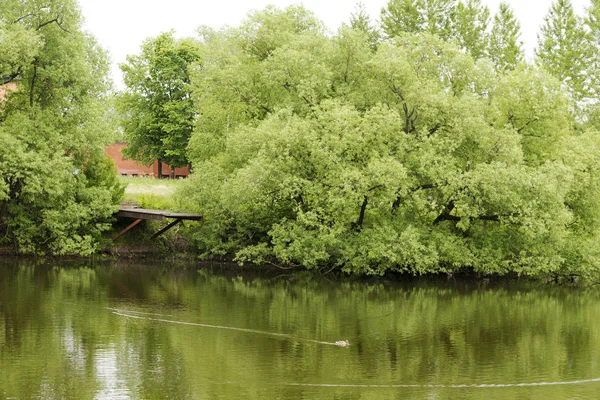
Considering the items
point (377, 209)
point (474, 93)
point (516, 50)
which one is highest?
point (516, 50)

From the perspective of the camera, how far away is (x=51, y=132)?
40.6m

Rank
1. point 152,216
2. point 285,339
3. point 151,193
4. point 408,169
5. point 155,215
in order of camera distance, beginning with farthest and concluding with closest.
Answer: point 151,193 → point 152,216 → point 155,215 → point 408,169 → point 285,339

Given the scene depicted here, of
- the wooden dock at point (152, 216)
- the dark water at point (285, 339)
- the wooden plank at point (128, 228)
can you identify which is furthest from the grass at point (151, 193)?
the dark water at point (285, 339)

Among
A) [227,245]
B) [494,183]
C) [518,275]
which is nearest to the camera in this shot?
[494,183]

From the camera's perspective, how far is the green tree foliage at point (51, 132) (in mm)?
39781

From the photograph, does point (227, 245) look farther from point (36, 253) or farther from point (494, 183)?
point (494, 183)

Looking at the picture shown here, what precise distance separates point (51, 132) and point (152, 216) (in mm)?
6360

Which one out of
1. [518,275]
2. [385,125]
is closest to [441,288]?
[518,275]

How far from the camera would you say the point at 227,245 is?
41.5m

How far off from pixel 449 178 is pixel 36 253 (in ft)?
68.6

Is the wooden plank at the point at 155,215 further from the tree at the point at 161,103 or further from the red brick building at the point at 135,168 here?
the red brick building at the point at 135,168

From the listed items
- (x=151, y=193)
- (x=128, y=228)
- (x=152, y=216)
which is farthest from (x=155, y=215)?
(x=151, y=193)

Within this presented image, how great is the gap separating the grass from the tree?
5.23 meters

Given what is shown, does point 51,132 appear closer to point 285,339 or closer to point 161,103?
point 161,103
